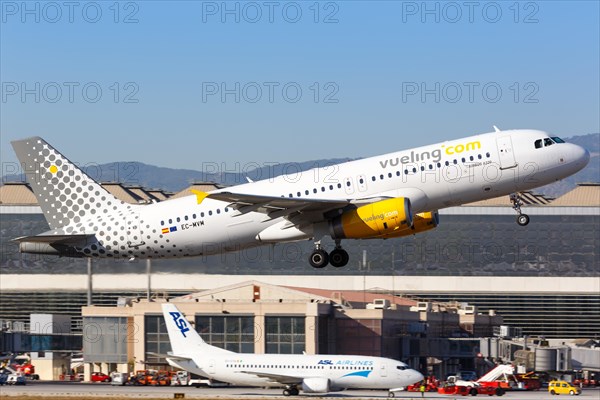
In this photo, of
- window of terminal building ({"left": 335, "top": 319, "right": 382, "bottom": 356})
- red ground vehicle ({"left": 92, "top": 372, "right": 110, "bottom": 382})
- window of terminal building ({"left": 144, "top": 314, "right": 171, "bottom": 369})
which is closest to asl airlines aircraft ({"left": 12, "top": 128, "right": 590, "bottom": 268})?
red ground vehicle ({"left": 92, "top": 372, "right": 110, "bottom": 382})

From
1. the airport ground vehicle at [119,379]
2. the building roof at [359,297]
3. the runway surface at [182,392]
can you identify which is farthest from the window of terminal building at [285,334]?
the building roof at [359,297]

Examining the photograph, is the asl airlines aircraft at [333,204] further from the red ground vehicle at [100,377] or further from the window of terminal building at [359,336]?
the window of terminal building at [359,336]

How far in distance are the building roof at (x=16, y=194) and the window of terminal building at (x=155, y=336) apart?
79.2m

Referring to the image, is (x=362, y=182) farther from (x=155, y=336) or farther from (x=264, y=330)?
(x=155, y=336)

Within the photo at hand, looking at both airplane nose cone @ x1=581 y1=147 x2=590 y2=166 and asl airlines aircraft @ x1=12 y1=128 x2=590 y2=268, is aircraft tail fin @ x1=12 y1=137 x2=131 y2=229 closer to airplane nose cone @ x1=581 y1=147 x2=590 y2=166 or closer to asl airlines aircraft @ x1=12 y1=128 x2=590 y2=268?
asl airlines aircraft @ x1=12 y1=128 x2=590 y2=268

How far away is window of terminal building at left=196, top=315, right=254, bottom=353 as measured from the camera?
366ft

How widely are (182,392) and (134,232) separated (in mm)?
31289

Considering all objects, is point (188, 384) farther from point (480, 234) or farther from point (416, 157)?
point (480, 234)

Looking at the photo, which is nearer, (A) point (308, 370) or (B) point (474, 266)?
(A) point (308, 370)

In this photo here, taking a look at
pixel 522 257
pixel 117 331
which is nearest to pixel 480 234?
pixel 522 257

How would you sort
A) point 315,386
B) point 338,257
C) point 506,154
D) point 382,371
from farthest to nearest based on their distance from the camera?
point 382,371 → point 315,386 → point 338,257 → point 506,154

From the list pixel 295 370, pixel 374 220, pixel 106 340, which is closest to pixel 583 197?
pixel 106 340

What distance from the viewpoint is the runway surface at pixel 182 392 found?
8625 centimetres

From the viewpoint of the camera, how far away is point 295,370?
291 ft
